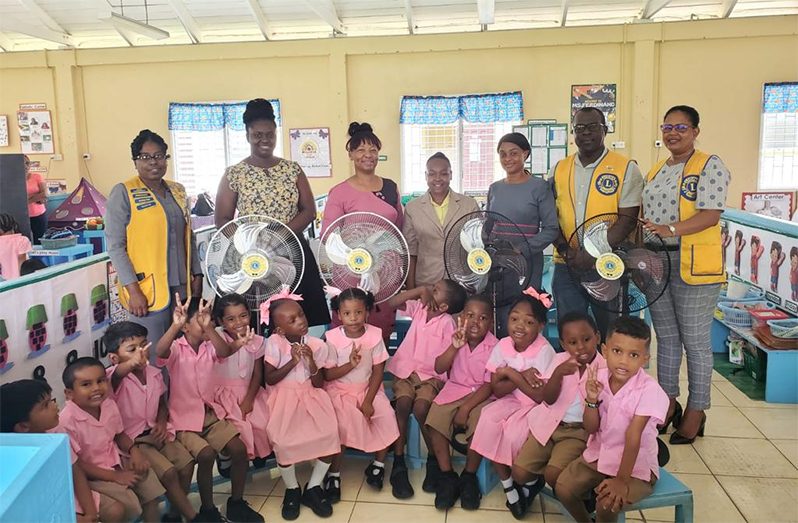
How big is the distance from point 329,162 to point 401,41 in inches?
78.0

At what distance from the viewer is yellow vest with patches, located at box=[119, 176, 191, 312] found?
2762mm

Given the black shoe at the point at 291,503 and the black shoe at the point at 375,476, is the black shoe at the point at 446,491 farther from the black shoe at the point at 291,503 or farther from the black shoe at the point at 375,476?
the black shoe at the point at 291,503

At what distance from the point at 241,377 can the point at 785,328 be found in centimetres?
317

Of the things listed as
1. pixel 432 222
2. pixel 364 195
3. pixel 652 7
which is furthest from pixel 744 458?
pixel 652 7

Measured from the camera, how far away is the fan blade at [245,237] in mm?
2648

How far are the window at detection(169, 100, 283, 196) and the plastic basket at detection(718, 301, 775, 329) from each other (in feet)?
22.0

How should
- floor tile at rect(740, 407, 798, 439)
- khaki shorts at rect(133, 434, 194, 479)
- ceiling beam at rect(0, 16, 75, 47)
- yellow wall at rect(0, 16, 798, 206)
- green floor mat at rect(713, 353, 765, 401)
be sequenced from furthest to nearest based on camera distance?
yellow wall at rect(0, 16, 798, 206)
ceiling beam at rect(0, 16, 75, 47)
green floor mat at rect(713, 353, 765, 401)
floor tile at rect(740, 407, 798, 439)
khaki shorts at rect(133, 434, 194, 479)

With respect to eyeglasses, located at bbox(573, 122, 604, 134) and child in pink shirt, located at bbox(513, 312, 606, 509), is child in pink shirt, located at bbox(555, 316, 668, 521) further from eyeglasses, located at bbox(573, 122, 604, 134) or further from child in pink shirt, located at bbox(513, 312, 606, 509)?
eyeglasses, located at bbox(573, 122, 604, 134)

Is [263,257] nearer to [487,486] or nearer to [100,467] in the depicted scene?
[100,467]

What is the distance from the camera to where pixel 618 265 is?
8.68ft

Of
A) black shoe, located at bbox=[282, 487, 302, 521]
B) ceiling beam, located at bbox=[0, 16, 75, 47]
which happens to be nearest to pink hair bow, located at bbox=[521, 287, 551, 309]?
black shoe, located at bbox=[282, 487, 302, 521]

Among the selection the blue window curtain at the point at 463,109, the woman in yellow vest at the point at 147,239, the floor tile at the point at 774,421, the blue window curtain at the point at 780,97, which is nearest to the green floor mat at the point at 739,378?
the floor tile at the point at 774,421

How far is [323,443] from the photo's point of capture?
2645mm

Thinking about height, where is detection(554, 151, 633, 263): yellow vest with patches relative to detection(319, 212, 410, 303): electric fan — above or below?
above
